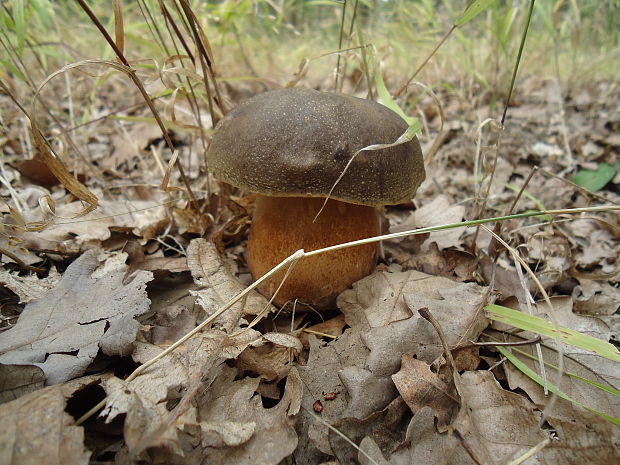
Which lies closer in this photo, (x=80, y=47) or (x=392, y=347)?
(x=392, y=347)

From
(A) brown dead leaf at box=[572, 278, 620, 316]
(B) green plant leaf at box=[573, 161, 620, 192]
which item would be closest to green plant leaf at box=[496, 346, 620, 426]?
(A) brown dead leaf at box=[572, 278, 620, 316]

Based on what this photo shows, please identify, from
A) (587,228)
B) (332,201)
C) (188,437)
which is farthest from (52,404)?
(587,228)

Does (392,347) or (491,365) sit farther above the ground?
(392,347)

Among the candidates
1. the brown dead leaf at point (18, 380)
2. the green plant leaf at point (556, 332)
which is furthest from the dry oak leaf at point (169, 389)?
the green plant leaf at point (556, 332)

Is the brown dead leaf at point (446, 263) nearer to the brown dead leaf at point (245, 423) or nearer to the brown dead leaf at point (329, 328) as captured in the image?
the brown dead leaf at point (329, 328)

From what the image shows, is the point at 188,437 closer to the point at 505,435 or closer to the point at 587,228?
the point at 505,435

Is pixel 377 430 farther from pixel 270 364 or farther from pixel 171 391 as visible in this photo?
pixel 171 391

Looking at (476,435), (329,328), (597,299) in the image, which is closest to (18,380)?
(329,328)

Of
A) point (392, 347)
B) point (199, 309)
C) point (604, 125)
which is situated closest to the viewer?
point (392, 347)

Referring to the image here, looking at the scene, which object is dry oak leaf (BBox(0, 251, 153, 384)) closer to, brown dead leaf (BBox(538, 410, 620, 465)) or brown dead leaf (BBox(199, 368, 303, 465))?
brown dead leaf (BBox(199, 368, 303, 465))
